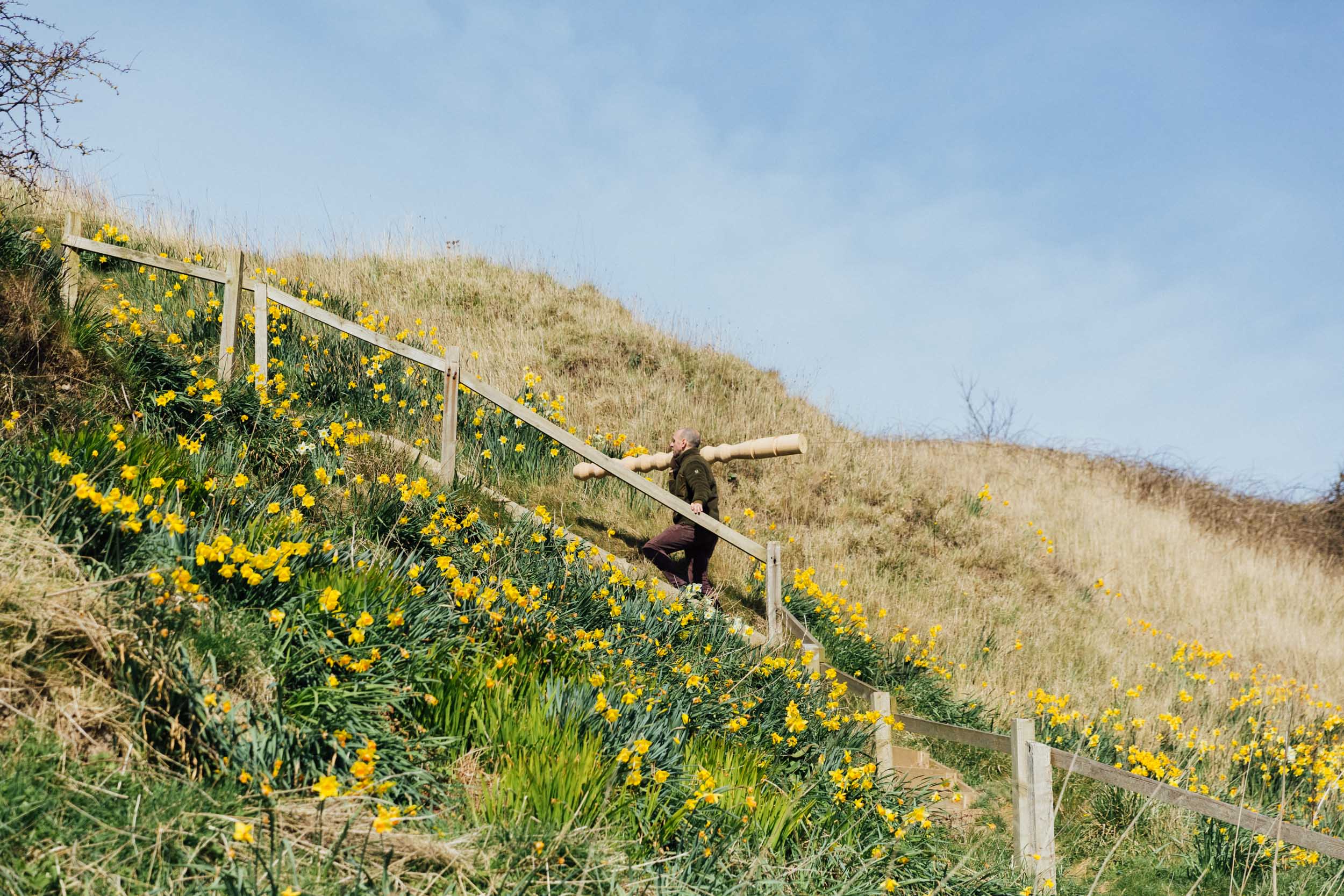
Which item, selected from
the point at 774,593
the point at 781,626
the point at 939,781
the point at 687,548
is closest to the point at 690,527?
the point at 687,548

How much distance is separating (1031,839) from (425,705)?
399cm

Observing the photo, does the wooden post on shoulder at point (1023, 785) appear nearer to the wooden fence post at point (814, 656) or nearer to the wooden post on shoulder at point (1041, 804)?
the wooden post on shoulder at point (1041, 804)

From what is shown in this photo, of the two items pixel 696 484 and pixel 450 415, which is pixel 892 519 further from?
pixel 450 415

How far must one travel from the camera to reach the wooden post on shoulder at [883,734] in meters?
6.04

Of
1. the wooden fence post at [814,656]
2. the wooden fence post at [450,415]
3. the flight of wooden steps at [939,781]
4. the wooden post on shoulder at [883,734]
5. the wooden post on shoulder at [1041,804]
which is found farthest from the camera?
the wooden fence post at [450,415]

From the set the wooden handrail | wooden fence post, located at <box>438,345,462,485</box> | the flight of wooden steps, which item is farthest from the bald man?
the wooden handrail

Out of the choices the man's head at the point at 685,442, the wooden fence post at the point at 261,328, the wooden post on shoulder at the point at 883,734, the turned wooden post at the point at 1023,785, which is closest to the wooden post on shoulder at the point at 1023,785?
the turned wooden post at the point at 1023,785

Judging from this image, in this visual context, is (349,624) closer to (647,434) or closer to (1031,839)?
(1031,839)

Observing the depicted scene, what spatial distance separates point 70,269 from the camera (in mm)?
7973

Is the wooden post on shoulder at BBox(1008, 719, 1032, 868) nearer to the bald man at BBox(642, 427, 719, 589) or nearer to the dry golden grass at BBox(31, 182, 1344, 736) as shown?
the dry golden grass at BBox(31, 182, 1344, 736)

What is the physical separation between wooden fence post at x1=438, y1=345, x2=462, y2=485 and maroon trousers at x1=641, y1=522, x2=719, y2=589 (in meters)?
1.98

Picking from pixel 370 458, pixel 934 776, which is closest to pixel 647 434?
pixel 370 458

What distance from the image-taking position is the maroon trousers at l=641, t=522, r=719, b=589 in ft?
27.5

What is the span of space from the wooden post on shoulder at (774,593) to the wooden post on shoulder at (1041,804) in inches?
95.1
